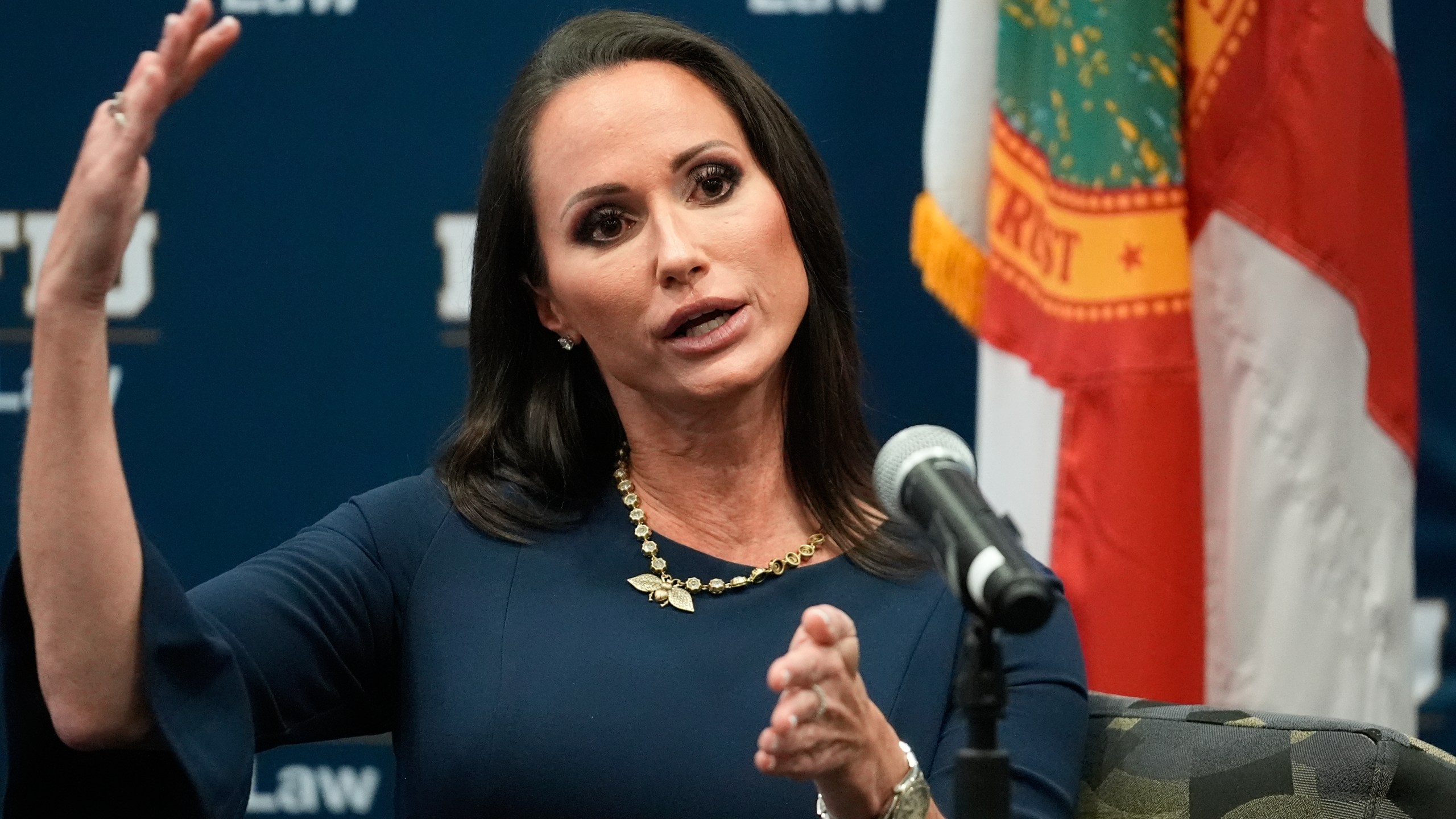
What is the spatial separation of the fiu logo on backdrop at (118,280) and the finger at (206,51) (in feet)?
Answer: 5.96

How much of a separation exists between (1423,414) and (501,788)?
184cm

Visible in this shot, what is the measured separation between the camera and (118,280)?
2.92 metres

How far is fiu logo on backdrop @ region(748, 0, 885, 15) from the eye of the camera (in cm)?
→ 286

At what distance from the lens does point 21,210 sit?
2938 millimetres

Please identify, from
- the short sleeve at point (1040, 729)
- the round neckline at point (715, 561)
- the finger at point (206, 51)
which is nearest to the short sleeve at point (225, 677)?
the round neckline at point (715, 561)

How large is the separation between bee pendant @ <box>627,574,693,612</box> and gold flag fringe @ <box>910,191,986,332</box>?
0.94 m

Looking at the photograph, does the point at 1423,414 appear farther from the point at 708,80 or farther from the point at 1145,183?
the point at 708,80

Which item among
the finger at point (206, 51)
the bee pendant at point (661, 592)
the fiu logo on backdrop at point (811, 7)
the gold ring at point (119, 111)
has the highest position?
the fiu logo on backdrop at point (811, 7)

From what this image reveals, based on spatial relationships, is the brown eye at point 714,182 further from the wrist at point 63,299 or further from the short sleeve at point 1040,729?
the wrist at point 63,299

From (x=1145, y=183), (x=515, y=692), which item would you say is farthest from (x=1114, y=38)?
(x=515, y=692)

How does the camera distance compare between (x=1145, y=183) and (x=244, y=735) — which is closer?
(x=244, y=735)

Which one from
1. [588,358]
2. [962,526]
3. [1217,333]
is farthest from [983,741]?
[1217,333]

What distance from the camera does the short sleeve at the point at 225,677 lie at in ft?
4.57

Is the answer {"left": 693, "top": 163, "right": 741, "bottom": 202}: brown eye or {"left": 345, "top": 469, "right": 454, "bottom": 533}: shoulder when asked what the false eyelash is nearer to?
{"left": 693, "top": 163, "right": 741, "bottom": 202}: brown eye
